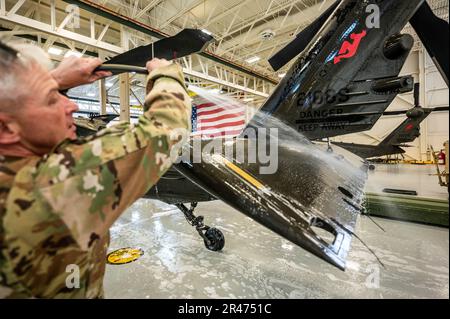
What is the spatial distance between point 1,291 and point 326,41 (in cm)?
191

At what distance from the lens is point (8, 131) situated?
0.56 meters

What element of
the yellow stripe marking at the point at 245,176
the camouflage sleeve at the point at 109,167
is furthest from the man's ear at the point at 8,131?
the yellow stripe marking at the point at 245,176

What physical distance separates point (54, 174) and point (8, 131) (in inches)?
7.5

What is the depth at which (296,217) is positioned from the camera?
944 millimetres

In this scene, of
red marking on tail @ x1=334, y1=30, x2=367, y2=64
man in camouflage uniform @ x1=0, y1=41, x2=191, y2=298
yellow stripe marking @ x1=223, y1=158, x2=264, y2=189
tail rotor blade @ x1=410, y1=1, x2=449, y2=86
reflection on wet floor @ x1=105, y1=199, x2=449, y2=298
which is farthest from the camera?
reflection on wet floor @ x1=105, y1=199, x2=449, y2=298

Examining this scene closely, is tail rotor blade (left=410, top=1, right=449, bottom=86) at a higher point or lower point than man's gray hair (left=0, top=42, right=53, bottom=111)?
higher

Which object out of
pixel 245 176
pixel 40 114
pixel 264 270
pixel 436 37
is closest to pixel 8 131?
pixel 40 114

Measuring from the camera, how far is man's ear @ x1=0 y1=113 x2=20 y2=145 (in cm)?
55

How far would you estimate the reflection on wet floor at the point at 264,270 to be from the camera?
1.65m

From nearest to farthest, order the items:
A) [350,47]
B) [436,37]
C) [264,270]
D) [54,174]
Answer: [54,174] < [436,37] < [350,47] < [264,270]

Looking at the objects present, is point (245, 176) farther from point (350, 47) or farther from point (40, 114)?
point (350, 47)

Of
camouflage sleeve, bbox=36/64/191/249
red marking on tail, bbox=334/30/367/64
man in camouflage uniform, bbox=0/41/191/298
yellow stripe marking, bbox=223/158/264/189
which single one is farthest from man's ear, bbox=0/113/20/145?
red marking on tail, bbox=334/30/367/64

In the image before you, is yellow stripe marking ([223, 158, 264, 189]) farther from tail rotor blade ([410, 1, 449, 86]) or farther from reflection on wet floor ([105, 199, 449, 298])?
tail rotor blade ([410, 1, 449, 86])

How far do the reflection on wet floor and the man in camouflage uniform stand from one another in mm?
1135
